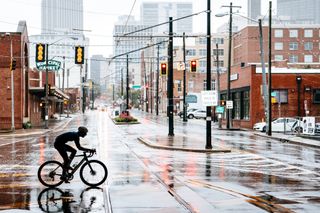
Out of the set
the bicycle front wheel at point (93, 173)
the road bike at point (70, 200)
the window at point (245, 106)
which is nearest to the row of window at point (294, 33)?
the window at point (245, 106)

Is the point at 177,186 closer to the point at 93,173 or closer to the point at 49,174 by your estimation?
the point at 93,173

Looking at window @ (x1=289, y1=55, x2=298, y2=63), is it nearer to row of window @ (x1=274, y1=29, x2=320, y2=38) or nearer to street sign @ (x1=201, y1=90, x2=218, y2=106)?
row of window @ (x1=274, y1=29, x2=320, y2=38)

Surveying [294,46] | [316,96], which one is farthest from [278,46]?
[316,96]

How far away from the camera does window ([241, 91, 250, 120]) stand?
5516 cm

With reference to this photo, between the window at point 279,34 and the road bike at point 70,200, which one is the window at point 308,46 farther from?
the road bike at point 70,200

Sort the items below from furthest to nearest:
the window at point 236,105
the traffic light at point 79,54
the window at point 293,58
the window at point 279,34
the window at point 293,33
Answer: the window at point 293,58 → the window at point 293,33 → the window at point 279,34 → the window at point 236,105 → the traffic light at point 79,54

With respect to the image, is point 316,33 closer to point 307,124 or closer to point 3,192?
point 307,124

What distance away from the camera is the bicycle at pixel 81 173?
14375 mm

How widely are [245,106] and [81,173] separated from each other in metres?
43.6

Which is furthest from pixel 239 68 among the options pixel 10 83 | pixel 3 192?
pixel 3 192

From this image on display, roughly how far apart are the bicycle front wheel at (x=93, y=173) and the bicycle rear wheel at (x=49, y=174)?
0.62 m

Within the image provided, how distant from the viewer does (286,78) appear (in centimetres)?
5284

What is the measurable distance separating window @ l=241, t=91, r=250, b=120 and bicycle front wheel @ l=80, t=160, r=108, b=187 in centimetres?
4162

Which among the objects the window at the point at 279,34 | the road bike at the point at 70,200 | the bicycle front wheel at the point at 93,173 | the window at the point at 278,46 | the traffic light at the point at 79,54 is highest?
the window at the point at 279,34
